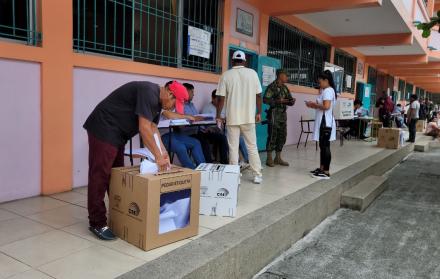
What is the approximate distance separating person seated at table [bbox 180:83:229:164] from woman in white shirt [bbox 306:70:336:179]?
1.33 metres

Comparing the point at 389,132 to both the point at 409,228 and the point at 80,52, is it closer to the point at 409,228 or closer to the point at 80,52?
the point at 409,228

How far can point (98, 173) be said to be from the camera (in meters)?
2.80

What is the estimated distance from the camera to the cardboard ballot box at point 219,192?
3.48m

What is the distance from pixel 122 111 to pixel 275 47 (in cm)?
622

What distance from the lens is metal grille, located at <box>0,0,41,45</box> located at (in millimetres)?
3623

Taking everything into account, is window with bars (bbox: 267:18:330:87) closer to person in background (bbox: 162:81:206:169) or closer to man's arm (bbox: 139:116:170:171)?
person in background (bbox: 162:81:206:169)

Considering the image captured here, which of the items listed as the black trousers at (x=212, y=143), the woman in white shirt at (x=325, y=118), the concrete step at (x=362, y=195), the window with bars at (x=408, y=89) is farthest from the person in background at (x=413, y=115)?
the window with bars at (x=408, y=89)

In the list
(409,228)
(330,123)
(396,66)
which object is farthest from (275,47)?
(396,66)

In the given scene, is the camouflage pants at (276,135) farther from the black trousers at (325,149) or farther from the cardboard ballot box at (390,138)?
the cardboard ballot box at (390,138)

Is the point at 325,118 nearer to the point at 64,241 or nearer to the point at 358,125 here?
the point at 64,241

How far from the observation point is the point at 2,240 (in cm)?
272

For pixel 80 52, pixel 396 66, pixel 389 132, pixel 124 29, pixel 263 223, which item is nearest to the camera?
pixel 263 223

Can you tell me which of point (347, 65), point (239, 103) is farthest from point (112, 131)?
point (347, 65)

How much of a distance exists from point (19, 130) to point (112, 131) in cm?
139
